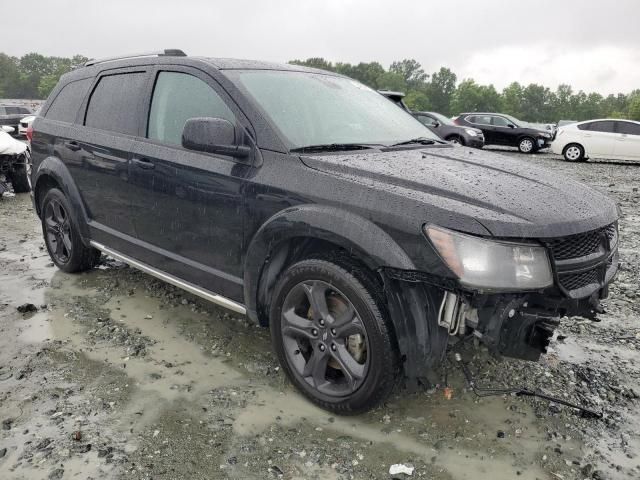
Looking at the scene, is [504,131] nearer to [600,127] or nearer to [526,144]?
[526,144]

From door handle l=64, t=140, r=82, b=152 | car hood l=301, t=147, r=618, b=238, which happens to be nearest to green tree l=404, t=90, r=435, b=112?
door handle l=64, t=140, r=82, b=152

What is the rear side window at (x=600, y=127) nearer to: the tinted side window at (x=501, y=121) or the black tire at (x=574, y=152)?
the black tire at (x=574, y=152)

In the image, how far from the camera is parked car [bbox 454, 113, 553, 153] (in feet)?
66.8

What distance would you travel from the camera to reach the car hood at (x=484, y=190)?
2332mm

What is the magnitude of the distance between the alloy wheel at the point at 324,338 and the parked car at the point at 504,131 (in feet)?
61.6

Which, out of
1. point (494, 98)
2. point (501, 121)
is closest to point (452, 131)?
point (501, 121)

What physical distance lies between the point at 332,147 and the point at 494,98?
114280mm

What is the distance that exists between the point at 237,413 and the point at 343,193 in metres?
1.26

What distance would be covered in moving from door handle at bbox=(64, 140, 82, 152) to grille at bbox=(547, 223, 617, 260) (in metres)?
3.58

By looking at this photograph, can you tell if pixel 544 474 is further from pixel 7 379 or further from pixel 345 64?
pixel 345 64

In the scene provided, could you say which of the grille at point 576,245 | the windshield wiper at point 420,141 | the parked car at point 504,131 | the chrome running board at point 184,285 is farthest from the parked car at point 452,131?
the grille at point 576,245

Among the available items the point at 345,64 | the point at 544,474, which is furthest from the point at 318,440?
the point at 345,64

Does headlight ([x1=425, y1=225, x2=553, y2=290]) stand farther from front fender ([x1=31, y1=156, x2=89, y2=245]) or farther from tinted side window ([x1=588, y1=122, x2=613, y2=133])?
tinted side window ([x1=588, y1=122, x2=613, y2=133])

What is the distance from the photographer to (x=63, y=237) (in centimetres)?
486
